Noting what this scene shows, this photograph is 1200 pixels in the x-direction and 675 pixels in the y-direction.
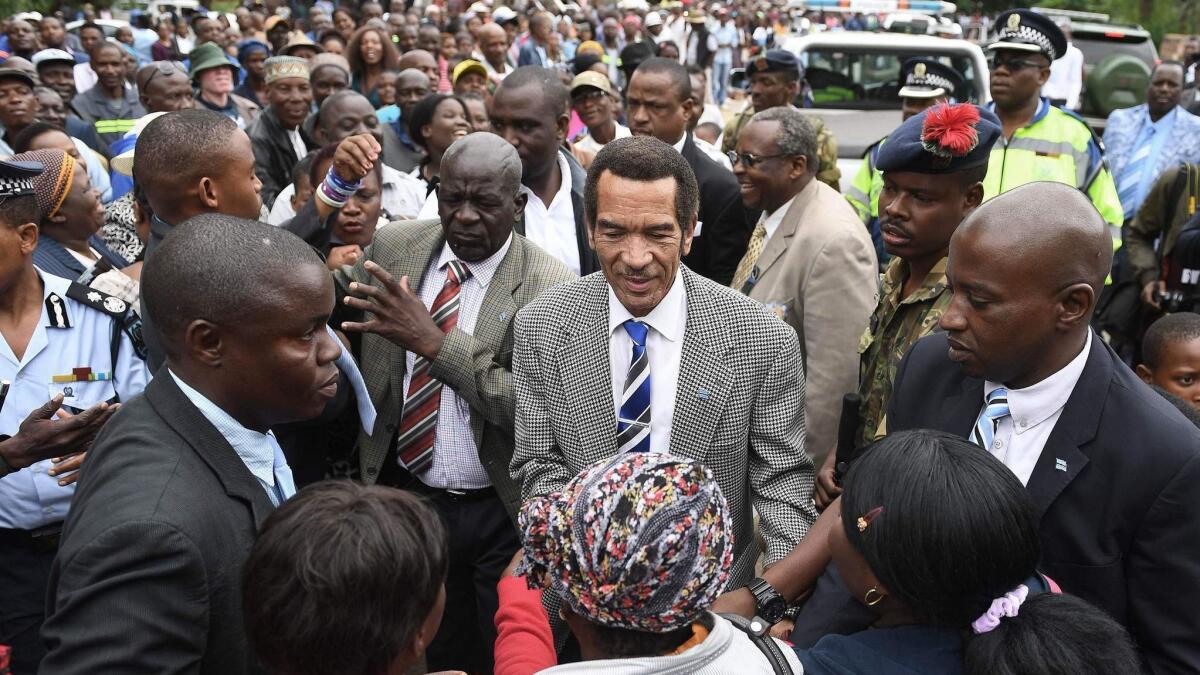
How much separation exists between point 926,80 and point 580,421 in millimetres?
5820

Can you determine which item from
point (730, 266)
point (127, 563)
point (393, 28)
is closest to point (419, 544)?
point (127, 563)

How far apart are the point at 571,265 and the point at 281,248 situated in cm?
236

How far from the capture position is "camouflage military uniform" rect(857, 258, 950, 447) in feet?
10.2

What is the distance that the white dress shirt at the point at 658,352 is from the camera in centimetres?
291

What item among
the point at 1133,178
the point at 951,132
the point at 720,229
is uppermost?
the point at 951,132

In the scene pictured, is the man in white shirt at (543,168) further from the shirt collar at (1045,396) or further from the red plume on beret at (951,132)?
the shirt collar at (1045,396)

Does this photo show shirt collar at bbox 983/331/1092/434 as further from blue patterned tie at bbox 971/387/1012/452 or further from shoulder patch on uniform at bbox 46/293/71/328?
shoulder patch on uniform at bbox 46/293/71/328

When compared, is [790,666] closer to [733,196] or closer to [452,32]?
[733,196]

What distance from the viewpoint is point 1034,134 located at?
5.56 meters

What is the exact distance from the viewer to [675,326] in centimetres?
297

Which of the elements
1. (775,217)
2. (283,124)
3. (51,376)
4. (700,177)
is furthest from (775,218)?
(283,124)

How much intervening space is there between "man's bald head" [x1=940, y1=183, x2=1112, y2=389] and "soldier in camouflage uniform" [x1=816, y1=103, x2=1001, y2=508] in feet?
2.31

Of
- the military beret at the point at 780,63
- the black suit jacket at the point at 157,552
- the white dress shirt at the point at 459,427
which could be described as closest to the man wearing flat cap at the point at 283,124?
the military beret at the point at 780,63

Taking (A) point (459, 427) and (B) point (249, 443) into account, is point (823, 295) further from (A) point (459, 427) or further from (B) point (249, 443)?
(B) point (249, 443)
